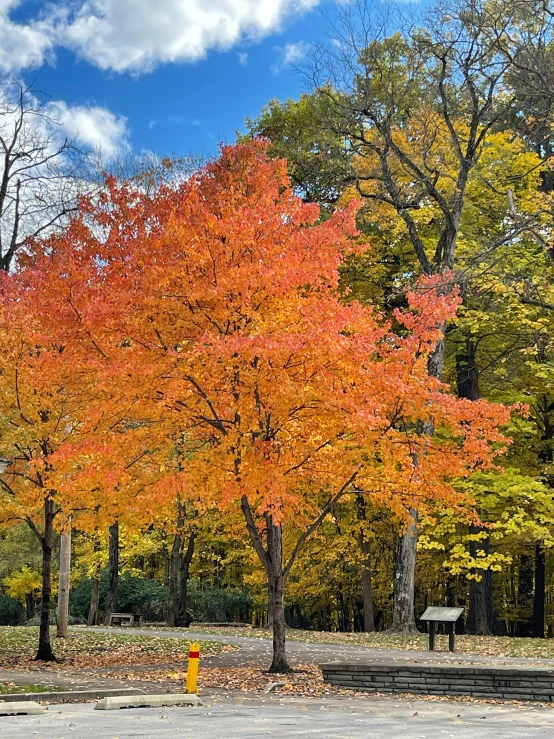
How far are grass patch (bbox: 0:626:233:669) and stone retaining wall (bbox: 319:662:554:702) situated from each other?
4.12 meters

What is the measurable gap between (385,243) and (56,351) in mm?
14529

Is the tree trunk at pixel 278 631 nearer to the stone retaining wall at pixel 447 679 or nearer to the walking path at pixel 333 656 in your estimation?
the walking path at pixel 333 656

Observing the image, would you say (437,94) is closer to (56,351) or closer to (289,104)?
(289,104)

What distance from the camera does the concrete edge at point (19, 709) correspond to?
7.96m

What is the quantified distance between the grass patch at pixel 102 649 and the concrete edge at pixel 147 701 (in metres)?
4.29

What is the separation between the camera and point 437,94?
1989 centimetres

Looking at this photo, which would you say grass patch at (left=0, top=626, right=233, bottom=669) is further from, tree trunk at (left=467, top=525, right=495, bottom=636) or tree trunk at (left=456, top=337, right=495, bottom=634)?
tree trunk at (left=456, top=337, right=495, bottom=634)

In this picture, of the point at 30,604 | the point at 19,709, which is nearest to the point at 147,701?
the point at 19,709

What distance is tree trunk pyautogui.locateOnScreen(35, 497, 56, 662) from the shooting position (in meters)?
13.7

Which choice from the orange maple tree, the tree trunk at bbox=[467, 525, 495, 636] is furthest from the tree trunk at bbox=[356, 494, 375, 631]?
the orange maple tree

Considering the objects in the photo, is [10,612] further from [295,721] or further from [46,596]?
[295,721]

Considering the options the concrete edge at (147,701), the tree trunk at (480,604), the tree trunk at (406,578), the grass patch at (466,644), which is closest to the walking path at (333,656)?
the grass patch at (466,644)

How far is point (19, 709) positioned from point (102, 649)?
26.8 ft

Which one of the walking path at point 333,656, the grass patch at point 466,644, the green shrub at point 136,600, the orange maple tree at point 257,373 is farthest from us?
the green shrub at point 136,600
